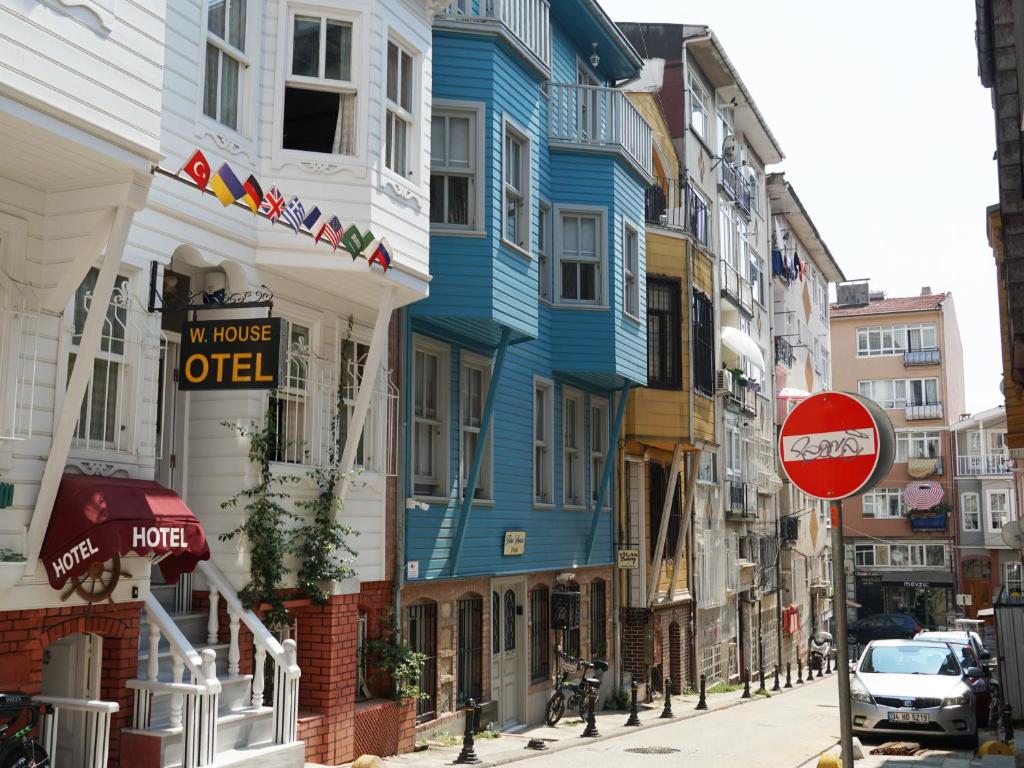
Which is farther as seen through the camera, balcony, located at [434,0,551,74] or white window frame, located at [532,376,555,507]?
white window frame, located at [532,376,555,507]

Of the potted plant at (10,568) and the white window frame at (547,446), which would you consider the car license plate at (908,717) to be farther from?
the potted plant at (10,568)

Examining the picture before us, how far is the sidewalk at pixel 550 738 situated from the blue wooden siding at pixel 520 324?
2444mm

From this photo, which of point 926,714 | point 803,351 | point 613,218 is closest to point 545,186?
point 613,218

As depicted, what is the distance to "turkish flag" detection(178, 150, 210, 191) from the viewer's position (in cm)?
A: 939

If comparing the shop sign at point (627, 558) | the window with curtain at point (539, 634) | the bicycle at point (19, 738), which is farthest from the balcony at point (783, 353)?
the bicycle at point (19, 738)

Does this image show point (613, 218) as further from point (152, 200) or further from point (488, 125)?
point (152, 200)

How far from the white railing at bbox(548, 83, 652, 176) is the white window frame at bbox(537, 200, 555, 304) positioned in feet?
4.54

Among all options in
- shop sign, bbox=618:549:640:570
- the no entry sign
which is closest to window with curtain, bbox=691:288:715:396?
shop sign, bbox=618:549:640:570

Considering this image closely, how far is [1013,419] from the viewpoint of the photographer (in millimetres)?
19797

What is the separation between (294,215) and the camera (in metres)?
11.1

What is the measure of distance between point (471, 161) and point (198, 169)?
796cm

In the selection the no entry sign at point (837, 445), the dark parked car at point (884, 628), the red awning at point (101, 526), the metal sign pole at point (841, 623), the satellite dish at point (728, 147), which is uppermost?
the satellite dish at point (728, 147)

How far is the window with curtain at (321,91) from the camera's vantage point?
43.0 ft

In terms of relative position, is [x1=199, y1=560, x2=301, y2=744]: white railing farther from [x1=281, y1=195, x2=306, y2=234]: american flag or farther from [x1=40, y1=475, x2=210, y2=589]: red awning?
[x1=281, y1=195, x2=306, y2=234]: american flag
